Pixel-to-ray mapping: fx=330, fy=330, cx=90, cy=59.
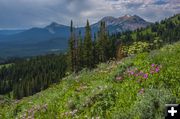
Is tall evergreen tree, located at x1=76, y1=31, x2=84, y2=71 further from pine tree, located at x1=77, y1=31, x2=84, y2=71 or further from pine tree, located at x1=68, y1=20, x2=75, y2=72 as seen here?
pine tree, located at x1=68, y1=20, x2=75, y2=72

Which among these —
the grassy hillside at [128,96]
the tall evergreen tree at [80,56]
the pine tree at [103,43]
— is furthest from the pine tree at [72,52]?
the grassy hillside at [128,96]

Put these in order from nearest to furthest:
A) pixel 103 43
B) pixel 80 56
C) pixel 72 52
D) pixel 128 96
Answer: pixel 128 96
pixel 72 52
pixel 80 56
pixel 103 43

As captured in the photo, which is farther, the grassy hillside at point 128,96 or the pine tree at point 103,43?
the pine tree at point 103,43

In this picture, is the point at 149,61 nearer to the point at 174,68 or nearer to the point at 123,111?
the point at 174,68

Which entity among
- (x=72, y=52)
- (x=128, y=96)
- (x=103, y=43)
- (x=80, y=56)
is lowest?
(x=80, y=56)

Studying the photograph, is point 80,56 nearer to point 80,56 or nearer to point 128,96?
point 80,56

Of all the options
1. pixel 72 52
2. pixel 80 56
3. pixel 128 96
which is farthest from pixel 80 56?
pixel 128 96

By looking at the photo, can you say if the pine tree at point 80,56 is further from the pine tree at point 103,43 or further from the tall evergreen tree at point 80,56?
the pine tree at point 103,43

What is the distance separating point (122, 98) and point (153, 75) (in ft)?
4.95

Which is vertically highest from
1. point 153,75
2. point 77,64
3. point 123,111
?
point 153,75

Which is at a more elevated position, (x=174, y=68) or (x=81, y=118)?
(x=174, y=68)

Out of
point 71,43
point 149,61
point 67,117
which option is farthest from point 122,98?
point 71,43

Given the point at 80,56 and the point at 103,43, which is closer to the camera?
the point at 80,56

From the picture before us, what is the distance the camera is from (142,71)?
11930 mm
